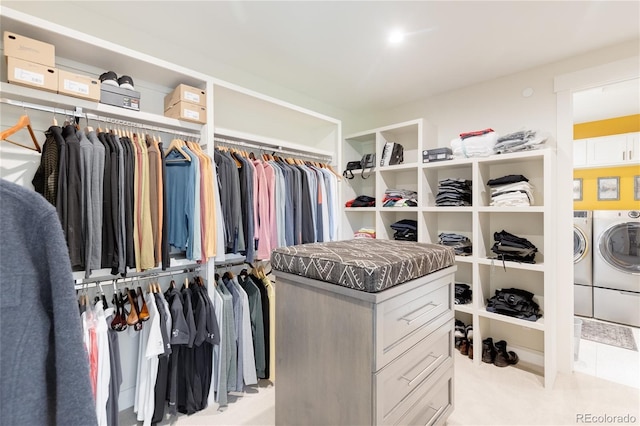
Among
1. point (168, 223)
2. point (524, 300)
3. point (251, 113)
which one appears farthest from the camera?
point (251, 113)

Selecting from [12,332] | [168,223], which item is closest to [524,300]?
[168,223]

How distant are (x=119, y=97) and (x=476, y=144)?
2733mm

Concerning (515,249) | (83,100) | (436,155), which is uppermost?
(83,100)

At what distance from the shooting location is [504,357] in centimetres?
260

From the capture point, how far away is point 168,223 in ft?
6.23

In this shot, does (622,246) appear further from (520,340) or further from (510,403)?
(510,403)

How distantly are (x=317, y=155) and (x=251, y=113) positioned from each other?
0.75 meters

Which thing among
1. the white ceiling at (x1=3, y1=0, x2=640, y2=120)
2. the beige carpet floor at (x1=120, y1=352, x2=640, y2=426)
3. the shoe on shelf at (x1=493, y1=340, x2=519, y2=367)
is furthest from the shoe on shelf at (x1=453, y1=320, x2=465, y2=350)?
the white ceiling at (x1=3, y1=0, x2=640, y2=120)

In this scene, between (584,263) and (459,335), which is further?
(584,263)

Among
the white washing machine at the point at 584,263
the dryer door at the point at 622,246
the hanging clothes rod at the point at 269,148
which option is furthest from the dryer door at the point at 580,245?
the hanging clothes rod at the point at 269,148

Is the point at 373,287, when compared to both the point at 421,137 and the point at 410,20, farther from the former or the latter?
the point at 421,137

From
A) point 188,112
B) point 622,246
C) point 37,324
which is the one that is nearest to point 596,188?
point 622,246

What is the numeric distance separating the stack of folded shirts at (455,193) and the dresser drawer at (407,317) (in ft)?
4.99

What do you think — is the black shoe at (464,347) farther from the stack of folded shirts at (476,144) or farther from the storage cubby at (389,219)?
the stack of folded shirts at (476,144)
